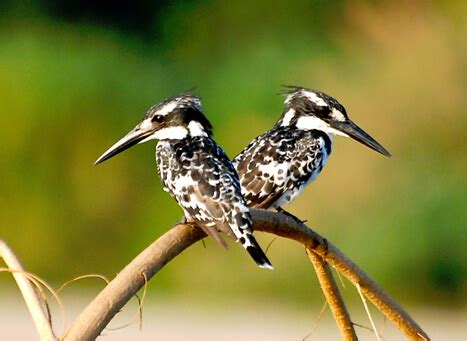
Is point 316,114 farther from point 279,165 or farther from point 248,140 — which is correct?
point 248,140

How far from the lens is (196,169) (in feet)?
7.72

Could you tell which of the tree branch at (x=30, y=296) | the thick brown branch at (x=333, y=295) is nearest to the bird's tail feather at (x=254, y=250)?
the thick brown branch at (x=333, y=295)

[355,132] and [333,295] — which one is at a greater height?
[355,132]

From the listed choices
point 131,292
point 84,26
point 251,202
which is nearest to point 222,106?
point 84,26

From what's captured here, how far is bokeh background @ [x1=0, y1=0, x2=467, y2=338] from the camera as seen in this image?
575 centimetres

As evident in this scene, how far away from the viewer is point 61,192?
6.33m

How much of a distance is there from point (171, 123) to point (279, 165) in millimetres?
685

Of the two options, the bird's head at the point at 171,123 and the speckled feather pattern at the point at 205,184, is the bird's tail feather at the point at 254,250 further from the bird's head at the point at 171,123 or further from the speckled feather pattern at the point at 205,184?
the bird's head at the point at 171,123

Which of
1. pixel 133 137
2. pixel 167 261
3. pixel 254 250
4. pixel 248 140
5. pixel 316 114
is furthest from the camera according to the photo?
pixel 248 140

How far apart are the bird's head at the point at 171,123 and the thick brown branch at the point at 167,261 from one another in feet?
1.56

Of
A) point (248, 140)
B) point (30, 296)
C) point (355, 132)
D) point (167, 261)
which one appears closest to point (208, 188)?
point (167, 261)

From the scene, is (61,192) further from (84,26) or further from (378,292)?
(378,292)

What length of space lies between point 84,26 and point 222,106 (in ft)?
6.47

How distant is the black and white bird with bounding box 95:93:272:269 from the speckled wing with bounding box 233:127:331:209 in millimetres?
514
